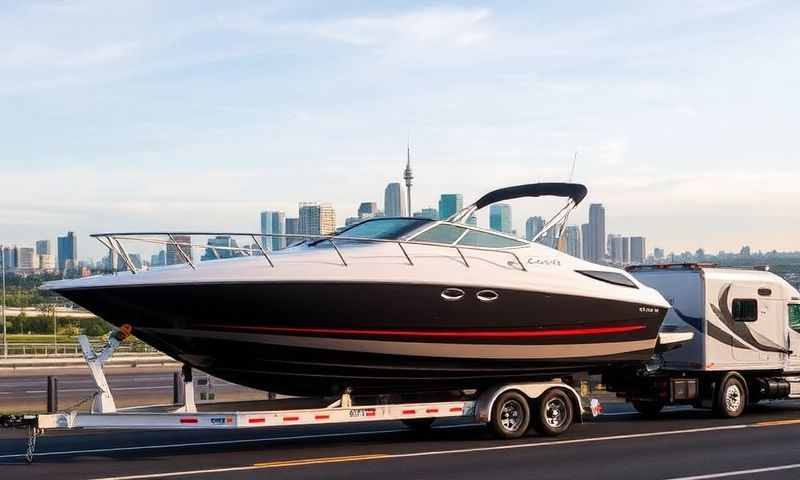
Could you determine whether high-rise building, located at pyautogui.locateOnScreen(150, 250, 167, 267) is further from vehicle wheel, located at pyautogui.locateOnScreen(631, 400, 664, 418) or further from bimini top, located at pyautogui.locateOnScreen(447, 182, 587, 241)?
vehicle wheel, located at pyautogui.locateOnScreen(631, 400, 664, 418)

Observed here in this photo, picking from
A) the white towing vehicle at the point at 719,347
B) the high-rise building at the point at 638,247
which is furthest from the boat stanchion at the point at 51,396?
the high-rise building at the point at 638,247

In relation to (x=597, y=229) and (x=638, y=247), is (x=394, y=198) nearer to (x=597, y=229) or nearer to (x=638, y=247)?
(x=597, y=229)

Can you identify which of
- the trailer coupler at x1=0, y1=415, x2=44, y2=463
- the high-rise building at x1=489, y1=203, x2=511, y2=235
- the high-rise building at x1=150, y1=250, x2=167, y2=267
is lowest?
the trailer coupler at x1=0, y1=415, x2=44, y2=463

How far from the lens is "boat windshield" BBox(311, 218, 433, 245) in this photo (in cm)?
1573

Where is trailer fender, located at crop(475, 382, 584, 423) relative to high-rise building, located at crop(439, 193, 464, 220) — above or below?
below

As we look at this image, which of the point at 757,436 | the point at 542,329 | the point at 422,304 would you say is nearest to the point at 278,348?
the point at 422,304

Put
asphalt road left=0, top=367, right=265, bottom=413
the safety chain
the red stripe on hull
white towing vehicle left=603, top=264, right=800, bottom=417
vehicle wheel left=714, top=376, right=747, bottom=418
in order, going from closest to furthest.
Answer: the safety chain, the red stripe on hull, white towing vehicle left=603, top=264, right=800, bottom=417, vehicle wheel left=714, top=376, right=747, bottom=418, asphalt road left=0, top=367, right=265, bottom=413

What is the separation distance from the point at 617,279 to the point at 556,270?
1435 millimetres

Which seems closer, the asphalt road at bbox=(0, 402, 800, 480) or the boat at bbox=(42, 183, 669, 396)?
the asphalt road at bbox=(0, 402, 800, 480)

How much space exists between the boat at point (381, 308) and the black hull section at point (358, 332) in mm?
17

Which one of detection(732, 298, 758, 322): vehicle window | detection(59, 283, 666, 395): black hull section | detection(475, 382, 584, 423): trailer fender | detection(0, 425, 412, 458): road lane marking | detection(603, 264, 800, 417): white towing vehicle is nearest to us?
detection(59, 283, 666, 395): black hull section

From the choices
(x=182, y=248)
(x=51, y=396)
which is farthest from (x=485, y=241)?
(x=51, y=396)

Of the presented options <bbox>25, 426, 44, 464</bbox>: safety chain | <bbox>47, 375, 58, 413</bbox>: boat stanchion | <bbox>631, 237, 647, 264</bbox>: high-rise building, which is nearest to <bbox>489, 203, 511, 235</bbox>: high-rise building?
<bbox>25, 426, 44, 464</bbox>: safety chain

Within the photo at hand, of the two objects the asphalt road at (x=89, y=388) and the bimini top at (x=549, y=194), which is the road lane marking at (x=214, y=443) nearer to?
the asphalt road at (x=89, y=388)
